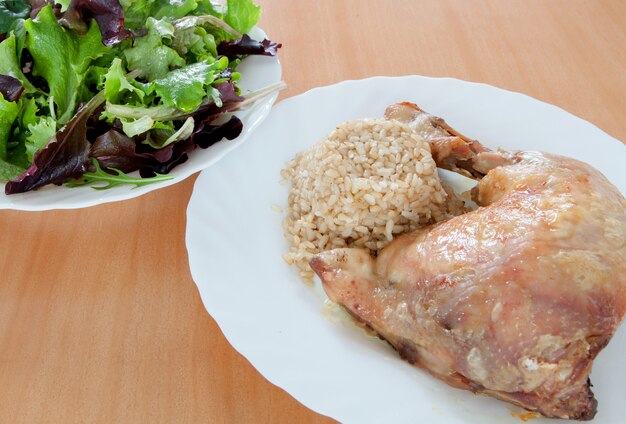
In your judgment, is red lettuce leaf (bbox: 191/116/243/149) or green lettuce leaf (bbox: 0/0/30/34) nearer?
red lettuce leaf (bbox: 191/116/243/149)

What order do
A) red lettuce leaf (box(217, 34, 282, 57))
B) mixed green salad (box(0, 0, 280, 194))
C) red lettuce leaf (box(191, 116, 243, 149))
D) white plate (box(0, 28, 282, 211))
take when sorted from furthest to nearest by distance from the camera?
red lettuce leaf (box(217, 34, 282, 57))
red lettuce leaf (box(191, 116, 243, 149))
mixed green salad (box(0, 0, 280, 194))
white plate (box(0, 28, 282, 211))

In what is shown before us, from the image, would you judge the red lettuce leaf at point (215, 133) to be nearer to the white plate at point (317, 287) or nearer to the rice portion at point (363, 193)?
the white plate at point (317, 287)

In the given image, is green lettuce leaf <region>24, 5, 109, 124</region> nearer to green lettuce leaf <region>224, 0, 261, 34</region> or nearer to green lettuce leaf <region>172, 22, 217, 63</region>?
green lettuce leaf <region>172, 22, 217, 63</region>

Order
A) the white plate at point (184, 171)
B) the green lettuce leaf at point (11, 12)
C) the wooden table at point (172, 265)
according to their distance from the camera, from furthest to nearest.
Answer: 1. the green lettuce leaf at point (11, 12)
2. the white plate at point (184, 171)
3. the wooden table at point (172, 265)

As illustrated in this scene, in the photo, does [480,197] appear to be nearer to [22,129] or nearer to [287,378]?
[287,378]

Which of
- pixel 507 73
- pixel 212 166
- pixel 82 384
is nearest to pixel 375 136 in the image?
pixel 212 166

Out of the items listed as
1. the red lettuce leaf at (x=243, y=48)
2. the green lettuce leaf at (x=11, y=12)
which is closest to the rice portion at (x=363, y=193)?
the red lettuce leaf at (x=243, y=48)

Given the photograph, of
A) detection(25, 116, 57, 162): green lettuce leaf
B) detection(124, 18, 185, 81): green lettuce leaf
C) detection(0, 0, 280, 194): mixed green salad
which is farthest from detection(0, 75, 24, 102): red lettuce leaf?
detection(124, 18, 185, 81): green lettuce leaf
